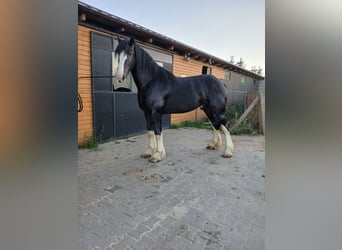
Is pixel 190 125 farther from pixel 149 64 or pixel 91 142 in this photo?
pixel 149 64

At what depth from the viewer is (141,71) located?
3373 millimetres

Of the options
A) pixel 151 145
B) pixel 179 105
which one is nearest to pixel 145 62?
pixel 179 105

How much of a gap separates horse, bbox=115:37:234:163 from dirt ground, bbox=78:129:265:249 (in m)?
0.47

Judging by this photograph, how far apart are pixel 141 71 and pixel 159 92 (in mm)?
443

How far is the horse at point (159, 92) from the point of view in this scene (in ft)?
10.4

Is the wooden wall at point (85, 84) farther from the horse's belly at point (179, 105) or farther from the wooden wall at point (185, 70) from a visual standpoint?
the wooden wall at point (185, 70)

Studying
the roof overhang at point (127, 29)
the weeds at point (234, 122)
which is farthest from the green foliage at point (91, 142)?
the weeds at point (234, 122)

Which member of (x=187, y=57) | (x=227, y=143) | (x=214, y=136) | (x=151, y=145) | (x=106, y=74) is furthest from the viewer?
(x=187, y=57)

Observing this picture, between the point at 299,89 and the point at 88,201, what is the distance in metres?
2.14

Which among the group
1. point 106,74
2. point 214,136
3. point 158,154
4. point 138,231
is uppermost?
point 106,74

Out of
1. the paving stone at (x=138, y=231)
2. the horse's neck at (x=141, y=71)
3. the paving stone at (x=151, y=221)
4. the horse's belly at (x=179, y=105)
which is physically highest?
the horse's neck at (x=141, y=71)

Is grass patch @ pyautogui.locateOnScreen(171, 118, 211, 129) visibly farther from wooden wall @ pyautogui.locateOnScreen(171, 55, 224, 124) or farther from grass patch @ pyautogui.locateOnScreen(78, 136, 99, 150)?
grass patch @ pyautogui.locateOnScreen(78, 136, 99, 150)

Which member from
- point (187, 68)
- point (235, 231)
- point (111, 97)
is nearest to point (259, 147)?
point (235, 231)

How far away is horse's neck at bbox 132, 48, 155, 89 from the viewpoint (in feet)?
10.9
